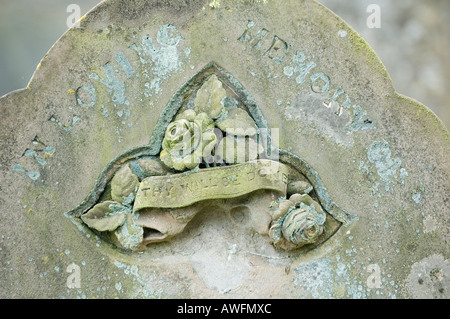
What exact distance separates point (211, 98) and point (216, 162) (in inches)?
9.1

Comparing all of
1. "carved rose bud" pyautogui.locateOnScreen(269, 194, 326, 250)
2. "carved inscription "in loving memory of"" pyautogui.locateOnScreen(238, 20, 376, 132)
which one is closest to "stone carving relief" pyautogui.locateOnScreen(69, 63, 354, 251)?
"carved rose bud" pyautogui.locateOnScreen(269, 194, 326, 250)

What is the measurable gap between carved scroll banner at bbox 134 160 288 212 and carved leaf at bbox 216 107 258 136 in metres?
0.12

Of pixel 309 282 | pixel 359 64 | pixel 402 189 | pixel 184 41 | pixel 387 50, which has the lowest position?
pixel 309 282

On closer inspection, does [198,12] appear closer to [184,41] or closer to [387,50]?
[184,41]

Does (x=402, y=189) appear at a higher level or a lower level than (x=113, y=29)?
lower

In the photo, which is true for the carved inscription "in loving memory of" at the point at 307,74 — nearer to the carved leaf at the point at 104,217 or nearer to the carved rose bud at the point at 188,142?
the carved rose bud at the point at 188,142

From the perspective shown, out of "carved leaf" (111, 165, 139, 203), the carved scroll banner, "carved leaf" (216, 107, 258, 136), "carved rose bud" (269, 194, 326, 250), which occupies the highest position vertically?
"carved leaf" (216, 107, 258, 136)

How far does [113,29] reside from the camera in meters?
3.15

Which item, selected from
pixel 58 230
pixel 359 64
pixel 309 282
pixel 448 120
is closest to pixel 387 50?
pixel 448 120

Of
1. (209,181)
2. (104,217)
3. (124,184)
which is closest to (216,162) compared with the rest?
(209,181)

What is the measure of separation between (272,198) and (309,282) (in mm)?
329

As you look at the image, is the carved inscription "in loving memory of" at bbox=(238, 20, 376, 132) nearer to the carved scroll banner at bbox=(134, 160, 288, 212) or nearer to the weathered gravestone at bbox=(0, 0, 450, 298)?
the weathered gravestone at bbox=(0, 0, 450, 298)

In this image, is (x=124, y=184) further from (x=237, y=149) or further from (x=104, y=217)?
(x=237, y=149)

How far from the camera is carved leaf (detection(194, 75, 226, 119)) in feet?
10.1
